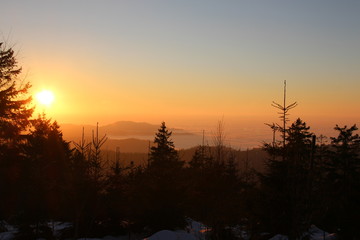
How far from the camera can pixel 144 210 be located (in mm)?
21625

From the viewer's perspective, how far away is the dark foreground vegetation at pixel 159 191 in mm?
13836

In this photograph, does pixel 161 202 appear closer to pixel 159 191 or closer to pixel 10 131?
pixel 159 191

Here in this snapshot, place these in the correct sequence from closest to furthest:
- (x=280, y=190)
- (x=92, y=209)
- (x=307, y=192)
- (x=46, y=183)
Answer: (x=307, y=192) → (x=92, y=209) → (x=280, y=190) → (x=46, y=183)

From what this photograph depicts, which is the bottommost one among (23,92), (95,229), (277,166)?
(95,229)

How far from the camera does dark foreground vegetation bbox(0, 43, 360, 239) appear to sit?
1384 cm

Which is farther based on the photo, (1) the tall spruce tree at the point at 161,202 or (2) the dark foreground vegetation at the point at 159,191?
(1) the tall spruce tree at the point at 161,202

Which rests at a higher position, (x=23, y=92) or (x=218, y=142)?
(x=23, y=92)

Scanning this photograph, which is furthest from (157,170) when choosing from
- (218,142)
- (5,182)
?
(5,182)

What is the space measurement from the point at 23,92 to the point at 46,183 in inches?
340

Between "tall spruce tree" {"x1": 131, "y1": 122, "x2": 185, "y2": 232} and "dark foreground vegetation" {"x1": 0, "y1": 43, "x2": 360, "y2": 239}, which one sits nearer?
"dark foreground vegetation" {"x1": 0, "y1": 43, "x2": 360, "y2": 239}

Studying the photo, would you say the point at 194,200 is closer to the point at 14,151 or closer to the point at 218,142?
the point at 218,142

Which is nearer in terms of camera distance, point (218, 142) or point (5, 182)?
point (218, 142)

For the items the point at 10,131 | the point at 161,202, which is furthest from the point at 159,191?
the point at 10,131

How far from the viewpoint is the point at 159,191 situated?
Answer: 2156cm
